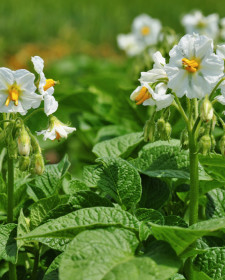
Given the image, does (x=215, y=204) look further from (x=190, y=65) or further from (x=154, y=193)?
(x=190, y=65)

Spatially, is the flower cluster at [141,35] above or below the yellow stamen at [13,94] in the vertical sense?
above

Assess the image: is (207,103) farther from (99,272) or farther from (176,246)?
(99,272)

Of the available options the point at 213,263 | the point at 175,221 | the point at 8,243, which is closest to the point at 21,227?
the point at 8,243

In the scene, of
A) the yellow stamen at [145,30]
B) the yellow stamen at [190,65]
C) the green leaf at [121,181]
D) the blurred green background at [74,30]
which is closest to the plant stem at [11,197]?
the green leaf at [121,181]

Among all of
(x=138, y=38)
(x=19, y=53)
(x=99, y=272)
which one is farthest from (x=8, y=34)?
(x=99, y=272)

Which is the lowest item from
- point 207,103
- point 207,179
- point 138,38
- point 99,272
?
point 99,272

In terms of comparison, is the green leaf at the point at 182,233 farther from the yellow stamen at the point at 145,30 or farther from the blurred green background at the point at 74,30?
the yellow stamen at the point at 145,30
